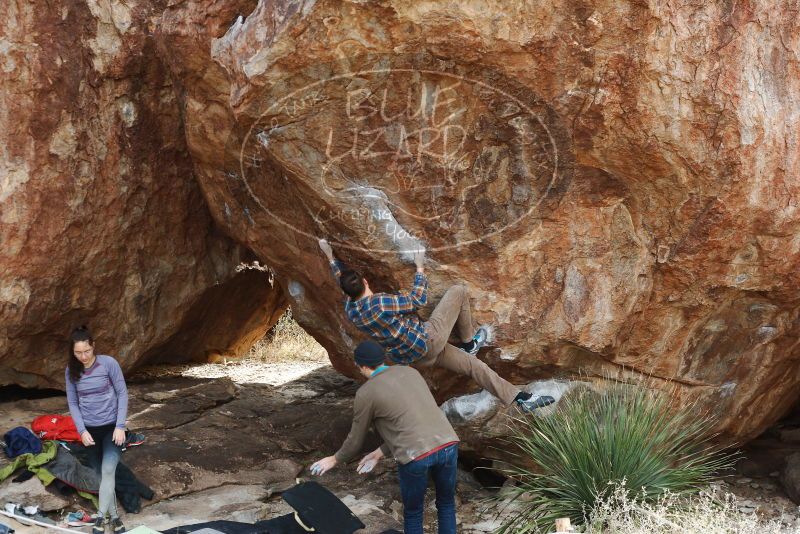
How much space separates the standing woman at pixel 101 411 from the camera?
5.41 meters

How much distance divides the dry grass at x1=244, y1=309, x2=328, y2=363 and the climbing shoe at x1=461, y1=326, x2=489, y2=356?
5.44 m

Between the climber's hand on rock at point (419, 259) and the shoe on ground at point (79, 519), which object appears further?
the climber's hand on rock at point (419, 259)

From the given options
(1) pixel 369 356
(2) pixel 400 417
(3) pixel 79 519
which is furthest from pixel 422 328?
(3) pixel 79 519

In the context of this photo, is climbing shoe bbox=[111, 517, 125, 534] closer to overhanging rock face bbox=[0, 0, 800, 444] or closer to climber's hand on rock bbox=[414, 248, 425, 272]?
overhanging rock face bbox=[0, 0, 800, 444]

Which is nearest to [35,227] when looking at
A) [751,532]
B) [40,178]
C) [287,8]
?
[40,178]

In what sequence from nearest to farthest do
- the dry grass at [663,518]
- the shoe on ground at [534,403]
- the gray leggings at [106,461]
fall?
the dry grass at [663,518]
the gray leggings at [106,461]
the shoe on ground at [534,403]

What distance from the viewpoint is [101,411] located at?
5484 mm

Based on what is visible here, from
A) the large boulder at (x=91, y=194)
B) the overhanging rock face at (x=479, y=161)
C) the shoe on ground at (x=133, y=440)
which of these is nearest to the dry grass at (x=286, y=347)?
the large boulder at (x=91, y=194)

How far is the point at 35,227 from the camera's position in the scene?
6.87 m

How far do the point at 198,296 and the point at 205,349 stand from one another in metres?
1.80

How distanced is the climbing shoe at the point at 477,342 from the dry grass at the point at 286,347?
17.9ft

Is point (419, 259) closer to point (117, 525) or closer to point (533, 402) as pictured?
point (533, 402)

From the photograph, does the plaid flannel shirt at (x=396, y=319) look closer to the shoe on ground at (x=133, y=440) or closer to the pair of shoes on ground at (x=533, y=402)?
the pair of shoes on ground at (x=533, y=402)

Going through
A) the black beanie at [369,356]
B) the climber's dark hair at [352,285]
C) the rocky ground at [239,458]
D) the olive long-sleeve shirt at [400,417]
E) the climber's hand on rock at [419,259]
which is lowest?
the rocky ground at [239,458]
